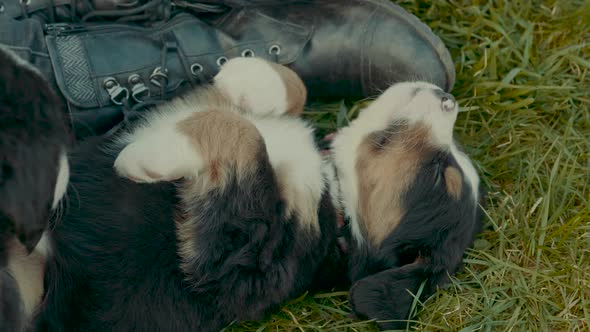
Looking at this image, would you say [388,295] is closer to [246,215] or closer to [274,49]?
[246,215]

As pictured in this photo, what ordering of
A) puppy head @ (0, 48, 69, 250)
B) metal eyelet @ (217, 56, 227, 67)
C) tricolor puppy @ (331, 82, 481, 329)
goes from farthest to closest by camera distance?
metal eyelet @ (217, 56, 227, 67), tricolor puppy @ (331, 82, 481, 329), puppy head @ (0, 48, 69, 250)

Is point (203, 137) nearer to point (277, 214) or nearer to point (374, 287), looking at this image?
point (277, 214)

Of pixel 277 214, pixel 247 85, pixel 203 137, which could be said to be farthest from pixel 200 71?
pixel 277 214

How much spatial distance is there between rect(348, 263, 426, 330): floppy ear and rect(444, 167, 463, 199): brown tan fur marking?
1.12ft

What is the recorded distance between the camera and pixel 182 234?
2936mm

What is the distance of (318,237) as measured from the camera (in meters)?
3.10

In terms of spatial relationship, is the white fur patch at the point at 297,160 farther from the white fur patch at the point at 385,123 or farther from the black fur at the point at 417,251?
the black fur at the point at 417,251

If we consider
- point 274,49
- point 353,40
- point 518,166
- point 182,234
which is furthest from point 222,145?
point 518,166

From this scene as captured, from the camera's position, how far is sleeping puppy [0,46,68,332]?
84.7 inches

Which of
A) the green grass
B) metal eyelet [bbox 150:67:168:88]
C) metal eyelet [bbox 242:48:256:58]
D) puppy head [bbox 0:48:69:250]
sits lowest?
the green grass

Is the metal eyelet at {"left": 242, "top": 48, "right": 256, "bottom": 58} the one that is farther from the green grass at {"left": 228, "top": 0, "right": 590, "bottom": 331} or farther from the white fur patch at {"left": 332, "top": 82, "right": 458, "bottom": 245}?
the white fur patch at {"left": 332, "top": 82, "right": 458, "bottom": 245}

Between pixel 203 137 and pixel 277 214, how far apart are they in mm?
420

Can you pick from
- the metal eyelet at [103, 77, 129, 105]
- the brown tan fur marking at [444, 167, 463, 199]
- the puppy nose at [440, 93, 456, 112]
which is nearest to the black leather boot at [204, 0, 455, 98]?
the puppy nose at [440, 93, 456, 112]

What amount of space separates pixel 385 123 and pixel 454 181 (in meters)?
0.41
